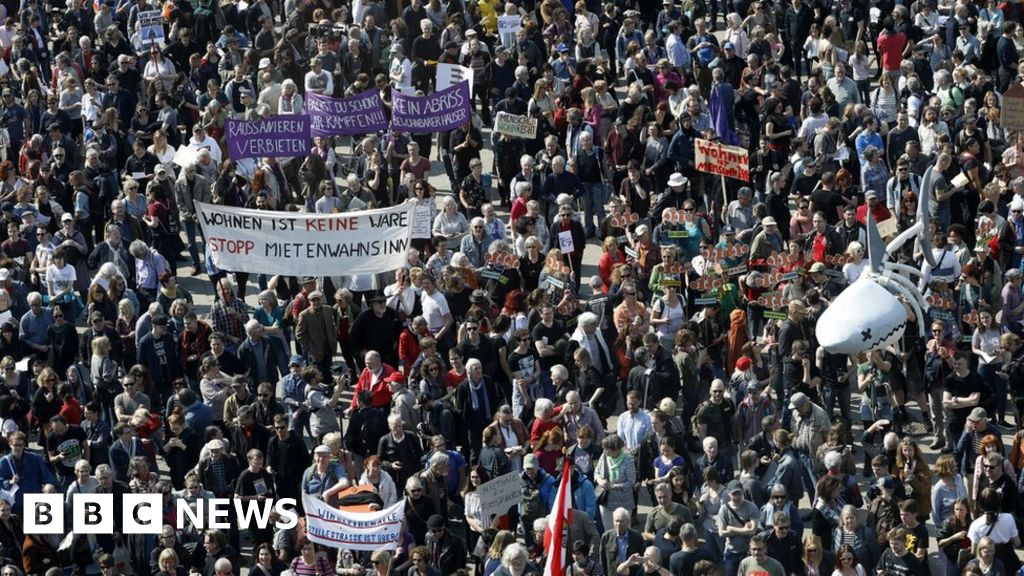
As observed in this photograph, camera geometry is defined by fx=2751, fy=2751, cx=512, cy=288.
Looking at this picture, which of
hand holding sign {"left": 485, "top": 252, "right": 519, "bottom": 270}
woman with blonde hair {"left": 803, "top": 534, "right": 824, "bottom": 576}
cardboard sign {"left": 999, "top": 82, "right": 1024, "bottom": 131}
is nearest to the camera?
woman with blonde hair {"left": 803, "top": 534, "right": 824, "bottom": 576}

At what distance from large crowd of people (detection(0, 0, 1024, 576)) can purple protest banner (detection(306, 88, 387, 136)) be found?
28 cm

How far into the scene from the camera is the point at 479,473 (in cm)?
2441

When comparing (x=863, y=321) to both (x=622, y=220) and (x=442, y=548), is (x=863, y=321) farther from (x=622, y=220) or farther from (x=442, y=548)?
(x=622, y=220)

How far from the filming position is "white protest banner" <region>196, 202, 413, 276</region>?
2736cm

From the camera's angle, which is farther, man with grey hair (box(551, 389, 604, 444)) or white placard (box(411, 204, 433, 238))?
white placard (box(411, 204, 433, 238))

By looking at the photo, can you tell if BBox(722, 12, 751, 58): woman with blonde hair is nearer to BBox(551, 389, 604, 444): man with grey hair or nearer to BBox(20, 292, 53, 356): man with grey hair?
BBox(551, 389, 604, 444): man with grey hair

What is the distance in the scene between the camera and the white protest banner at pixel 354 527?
2389 cm

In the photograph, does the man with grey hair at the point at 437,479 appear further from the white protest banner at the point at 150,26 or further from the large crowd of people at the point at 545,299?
the white protest banner at the point at 150,26

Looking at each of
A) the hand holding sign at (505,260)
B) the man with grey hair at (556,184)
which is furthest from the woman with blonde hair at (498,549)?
the man with grey hair at (556,184)

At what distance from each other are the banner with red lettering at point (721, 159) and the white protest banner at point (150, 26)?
894 centimetres

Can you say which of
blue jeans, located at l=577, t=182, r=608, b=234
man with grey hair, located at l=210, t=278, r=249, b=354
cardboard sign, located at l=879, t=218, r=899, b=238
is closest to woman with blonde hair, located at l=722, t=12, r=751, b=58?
blue jeans, located at l=577, t=182, r=608, b=234

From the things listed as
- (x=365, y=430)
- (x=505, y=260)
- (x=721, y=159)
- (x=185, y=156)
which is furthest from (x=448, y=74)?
(x=365, y=430)

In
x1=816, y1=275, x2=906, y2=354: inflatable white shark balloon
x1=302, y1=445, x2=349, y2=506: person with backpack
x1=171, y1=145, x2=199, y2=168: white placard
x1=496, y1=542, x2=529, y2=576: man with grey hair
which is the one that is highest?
x1=816, y1=275, x2=906, y2=354: inflatable white shark balloon

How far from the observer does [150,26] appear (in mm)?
35906
